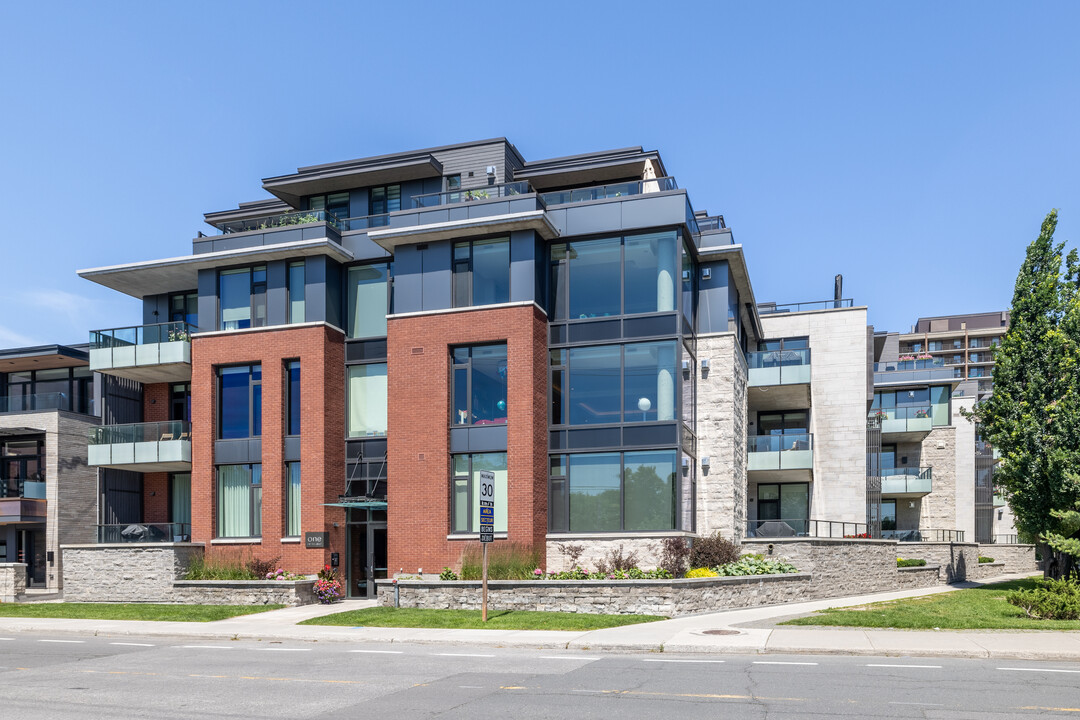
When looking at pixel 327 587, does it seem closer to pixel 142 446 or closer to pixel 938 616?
pixel 142 446

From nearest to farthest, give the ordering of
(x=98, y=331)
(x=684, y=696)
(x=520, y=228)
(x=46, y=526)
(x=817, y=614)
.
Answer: (x=684, y=696) → (x=817, y=614) → (x=520, y=228) → (x=98, y=331) → (x=46, y=526)

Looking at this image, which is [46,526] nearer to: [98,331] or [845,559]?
[98,331]

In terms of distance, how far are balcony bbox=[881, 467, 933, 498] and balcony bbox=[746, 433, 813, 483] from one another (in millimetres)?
9368

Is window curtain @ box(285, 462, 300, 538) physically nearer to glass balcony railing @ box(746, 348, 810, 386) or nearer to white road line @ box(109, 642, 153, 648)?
white road line @ box(109, 642, 153, 648)

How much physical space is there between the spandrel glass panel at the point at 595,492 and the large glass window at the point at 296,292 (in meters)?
9.86

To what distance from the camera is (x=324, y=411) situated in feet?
95.8

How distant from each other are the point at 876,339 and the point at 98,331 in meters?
36.9

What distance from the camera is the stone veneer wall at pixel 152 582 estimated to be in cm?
2662

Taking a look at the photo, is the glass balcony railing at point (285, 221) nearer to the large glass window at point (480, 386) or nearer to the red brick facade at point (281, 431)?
the red brick facade at point (281, 431)

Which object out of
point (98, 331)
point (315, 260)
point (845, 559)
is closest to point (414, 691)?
point (315, 260)

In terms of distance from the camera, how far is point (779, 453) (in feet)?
118

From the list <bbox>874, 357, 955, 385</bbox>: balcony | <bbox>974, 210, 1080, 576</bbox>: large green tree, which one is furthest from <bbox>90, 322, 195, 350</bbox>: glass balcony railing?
<bbox>874, 357, 955, 385</bbox>: balcony

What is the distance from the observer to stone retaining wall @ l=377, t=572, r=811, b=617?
22.7 m

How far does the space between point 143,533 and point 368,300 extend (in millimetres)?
10557
